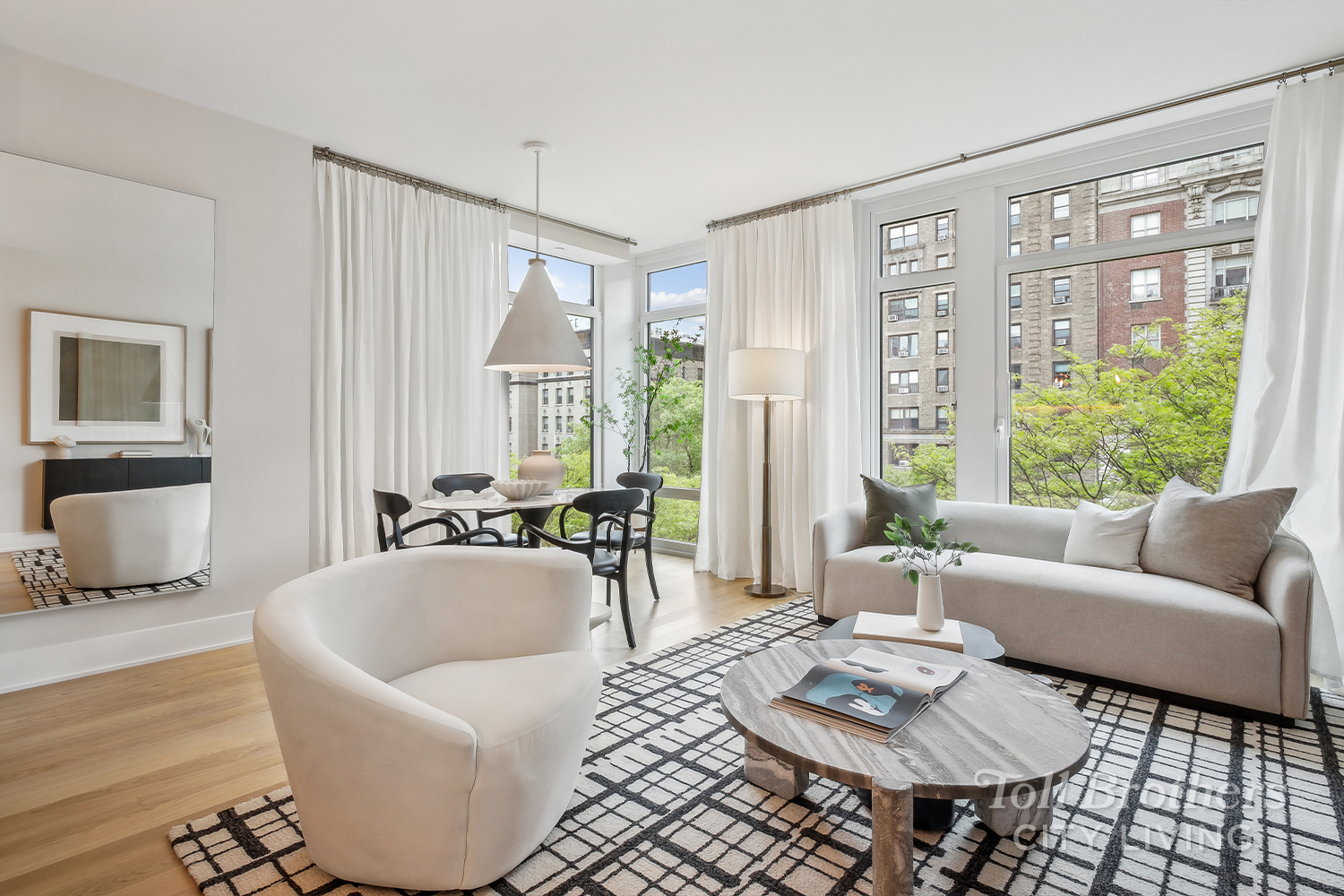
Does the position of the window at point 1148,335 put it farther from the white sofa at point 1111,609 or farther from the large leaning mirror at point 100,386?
the large leaning mirror at point 100,386

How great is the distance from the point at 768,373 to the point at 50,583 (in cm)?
369

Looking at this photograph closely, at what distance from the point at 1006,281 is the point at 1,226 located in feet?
16.0

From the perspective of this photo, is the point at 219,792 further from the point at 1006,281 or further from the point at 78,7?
the point at 1006,281

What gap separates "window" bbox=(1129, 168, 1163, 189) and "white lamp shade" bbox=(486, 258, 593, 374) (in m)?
3.10

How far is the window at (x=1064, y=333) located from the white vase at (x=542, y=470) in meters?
2.89

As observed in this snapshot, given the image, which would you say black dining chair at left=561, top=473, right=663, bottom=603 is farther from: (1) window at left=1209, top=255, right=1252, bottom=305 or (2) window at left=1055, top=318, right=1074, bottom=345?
(1) window at left=1209, top=255, right=1252, bottom=305

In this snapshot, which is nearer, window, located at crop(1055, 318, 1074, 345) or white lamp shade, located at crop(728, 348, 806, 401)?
window, located at crop(1055, 318, 1074, 345)

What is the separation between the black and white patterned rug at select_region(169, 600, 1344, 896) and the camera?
5.02 feet

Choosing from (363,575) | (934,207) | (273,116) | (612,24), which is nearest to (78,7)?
(273,116)

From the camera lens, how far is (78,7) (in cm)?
242

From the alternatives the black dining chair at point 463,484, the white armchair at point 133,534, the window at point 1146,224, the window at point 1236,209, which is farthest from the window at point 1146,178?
the white armchair at point 133,534

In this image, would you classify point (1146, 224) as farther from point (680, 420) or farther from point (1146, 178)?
point (680, 420)

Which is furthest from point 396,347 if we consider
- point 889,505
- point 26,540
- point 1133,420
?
point 1133,420

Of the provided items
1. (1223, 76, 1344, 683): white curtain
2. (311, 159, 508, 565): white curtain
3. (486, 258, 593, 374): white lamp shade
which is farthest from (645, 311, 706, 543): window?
(1223, 76, 1344, 683): white curtain
